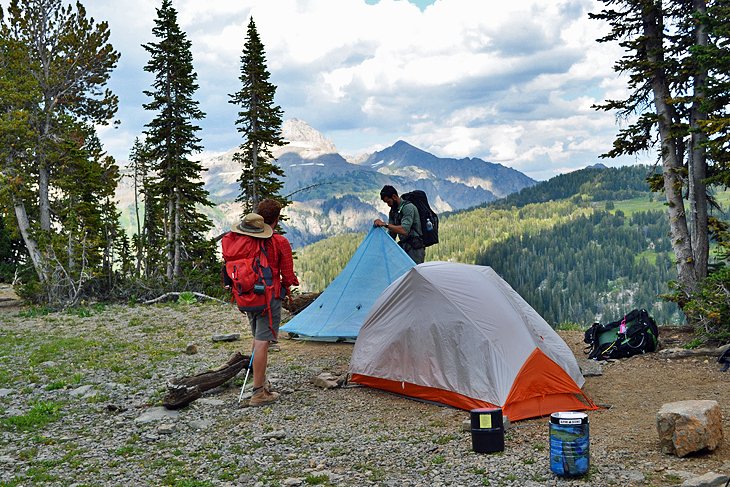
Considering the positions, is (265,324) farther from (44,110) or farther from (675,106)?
(44,110)

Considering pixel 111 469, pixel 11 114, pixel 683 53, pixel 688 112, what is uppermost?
pixel 11 114

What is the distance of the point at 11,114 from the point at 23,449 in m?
24.1

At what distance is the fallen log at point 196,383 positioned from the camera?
8.65 m

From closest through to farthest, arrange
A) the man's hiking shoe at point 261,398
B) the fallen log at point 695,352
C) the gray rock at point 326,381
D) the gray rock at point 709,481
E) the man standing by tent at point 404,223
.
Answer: the gray rock at point 709,481 < the man's hiking shoe at point 261,398 < the gray rock at point 326,381 < the fallen log at point 695,352 < the man standing by tent at point 404,223

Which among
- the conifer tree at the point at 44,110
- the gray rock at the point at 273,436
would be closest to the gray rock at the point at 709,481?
the gray rock at the point at 273,436

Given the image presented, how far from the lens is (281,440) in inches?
286

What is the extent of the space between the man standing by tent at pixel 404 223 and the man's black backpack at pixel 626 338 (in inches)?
155

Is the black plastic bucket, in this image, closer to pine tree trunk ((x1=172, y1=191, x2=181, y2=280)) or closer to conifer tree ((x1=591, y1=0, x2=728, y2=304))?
conifer tree ((x1=591, y1=0, x2=728, y2=304))

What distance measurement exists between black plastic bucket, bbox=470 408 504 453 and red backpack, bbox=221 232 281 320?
3.46 m

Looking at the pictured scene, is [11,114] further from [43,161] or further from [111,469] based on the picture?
[111,469]

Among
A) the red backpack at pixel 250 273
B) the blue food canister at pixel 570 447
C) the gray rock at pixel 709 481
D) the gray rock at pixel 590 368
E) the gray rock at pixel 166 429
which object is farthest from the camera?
the gray rock at pixel 590 368

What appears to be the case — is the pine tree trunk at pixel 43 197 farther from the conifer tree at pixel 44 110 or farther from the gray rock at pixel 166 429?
the gray rock at pixel 166 429

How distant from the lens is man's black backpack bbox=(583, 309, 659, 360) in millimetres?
11789

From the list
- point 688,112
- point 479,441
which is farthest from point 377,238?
point 688,112
